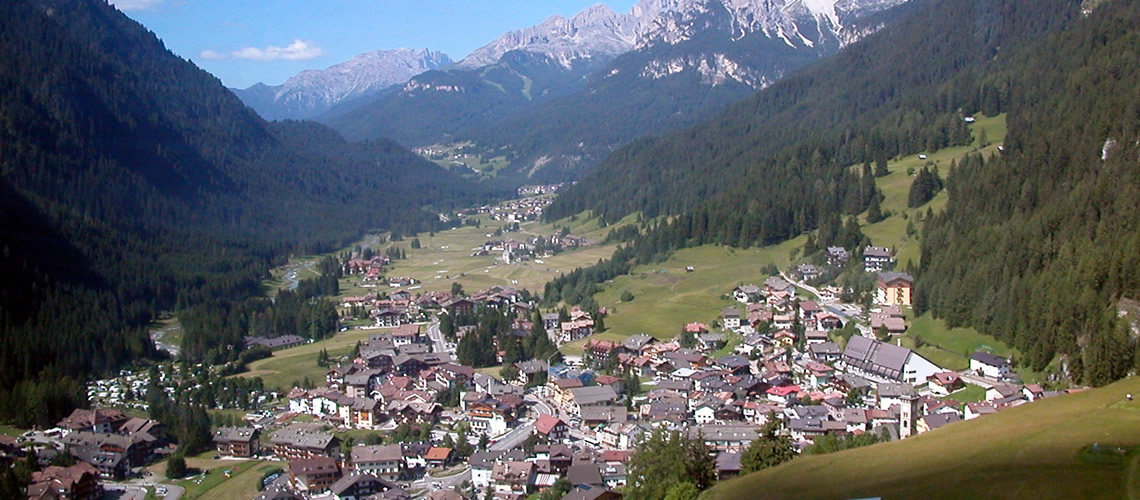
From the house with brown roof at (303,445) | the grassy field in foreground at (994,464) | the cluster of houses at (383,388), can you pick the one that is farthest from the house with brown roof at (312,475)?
the grassy field in foreground at (994,464)

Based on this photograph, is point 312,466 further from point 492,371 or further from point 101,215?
point 101,215

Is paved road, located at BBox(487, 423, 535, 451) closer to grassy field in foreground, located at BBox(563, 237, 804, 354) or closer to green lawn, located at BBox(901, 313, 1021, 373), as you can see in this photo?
grassy field in foreground, located at BBox(563, 237, 804, 354)

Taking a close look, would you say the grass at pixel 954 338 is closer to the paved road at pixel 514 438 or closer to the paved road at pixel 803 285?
the paved road at pixel 803 285

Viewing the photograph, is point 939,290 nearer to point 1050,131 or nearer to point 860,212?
point 1050,131

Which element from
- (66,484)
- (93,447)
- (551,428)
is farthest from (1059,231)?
(93,447)

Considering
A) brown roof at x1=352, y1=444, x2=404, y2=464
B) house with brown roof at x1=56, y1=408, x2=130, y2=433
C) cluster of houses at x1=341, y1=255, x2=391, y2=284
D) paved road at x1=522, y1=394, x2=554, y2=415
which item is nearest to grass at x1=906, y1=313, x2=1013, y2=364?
paved road at x1=522, y1=394, x2=554, y2=415

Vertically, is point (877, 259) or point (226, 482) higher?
point (877, 259)
